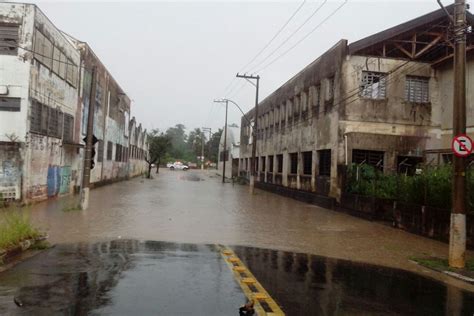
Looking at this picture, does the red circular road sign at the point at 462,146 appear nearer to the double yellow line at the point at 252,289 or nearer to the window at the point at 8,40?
the double yellow line at the point at 252,289

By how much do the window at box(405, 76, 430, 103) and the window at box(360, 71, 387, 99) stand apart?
1259 millimetres

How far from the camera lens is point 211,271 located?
7941 millimetres

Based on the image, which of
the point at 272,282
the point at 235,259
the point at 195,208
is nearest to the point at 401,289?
the point at 272,282

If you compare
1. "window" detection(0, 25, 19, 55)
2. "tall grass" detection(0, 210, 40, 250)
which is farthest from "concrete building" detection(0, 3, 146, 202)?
"tall grass" detection(0, 210, 40, 250)

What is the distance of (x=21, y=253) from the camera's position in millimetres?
8836

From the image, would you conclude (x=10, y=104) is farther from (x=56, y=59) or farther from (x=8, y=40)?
(x=56, y=59)

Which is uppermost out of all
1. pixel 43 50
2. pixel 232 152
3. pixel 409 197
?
pixel 43 50

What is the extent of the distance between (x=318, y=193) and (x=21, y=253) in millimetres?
18809

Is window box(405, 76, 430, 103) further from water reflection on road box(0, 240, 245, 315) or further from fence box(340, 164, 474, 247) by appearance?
water reflection on road box(0, 240, 245, 315)

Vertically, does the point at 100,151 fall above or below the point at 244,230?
above

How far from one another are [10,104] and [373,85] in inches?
635

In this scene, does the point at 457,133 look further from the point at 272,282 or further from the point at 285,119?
the point at 285,119

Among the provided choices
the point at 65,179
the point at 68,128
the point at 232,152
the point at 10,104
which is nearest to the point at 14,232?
the point at 10,104

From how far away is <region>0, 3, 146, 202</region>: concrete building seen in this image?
17359 mm
